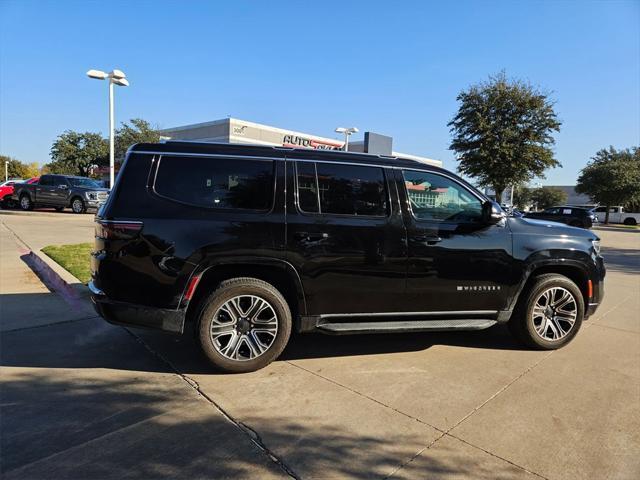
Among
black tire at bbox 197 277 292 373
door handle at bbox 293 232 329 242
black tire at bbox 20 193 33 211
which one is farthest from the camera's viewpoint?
black tire at bbox 20 193 33 211

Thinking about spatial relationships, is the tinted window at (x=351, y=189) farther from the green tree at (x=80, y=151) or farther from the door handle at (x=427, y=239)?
the green tree at (x=80, y=151)

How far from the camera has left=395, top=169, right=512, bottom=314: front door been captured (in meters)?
4.34

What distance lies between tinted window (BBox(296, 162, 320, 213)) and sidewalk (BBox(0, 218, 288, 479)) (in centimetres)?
185

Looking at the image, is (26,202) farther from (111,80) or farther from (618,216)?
(618,216)

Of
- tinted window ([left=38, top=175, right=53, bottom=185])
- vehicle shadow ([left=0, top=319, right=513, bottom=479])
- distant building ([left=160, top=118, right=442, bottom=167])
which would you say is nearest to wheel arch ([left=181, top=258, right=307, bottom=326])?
vehicle shadow ([left=0, top=319, right=513, bottom=479])

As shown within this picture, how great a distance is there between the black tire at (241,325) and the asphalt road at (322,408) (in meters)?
0.14

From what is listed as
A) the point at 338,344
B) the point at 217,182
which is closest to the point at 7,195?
the point at 217,182

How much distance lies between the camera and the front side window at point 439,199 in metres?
4.44

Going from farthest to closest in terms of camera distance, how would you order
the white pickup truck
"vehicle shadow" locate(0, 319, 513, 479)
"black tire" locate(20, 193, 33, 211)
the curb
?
the white pickup truck < "black tire" locate(20, 193, 33, 211) < the curb < "vehicle shadow" locate(0, 319, 513, 479)

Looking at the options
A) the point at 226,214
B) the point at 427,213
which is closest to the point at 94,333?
the point at 226,214

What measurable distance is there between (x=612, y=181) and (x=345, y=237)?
52.1m

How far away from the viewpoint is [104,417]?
3229 mm

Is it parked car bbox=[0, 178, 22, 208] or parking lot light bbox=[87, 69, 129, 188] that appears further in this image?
parked car bbox=[0, 178, 22, 208]

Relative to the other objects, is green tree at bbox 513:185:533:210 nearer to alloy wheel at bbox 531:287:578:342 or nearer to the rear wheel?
the rear wheel
